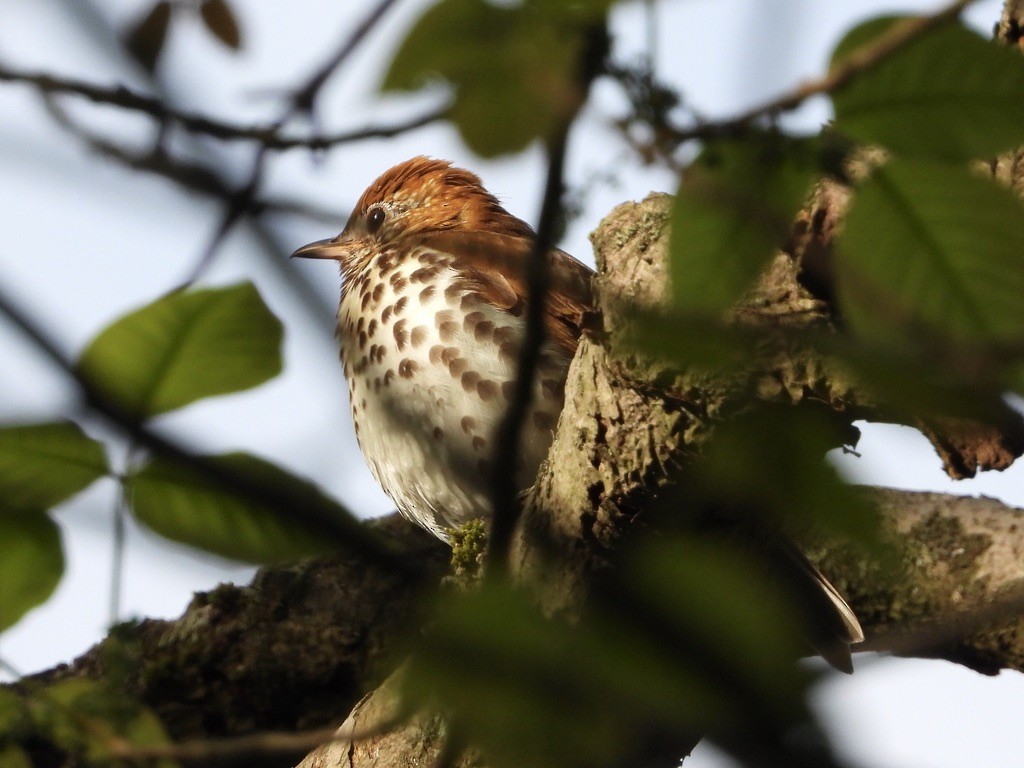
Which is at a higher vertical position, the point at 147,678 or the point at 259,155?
the point at 147,678

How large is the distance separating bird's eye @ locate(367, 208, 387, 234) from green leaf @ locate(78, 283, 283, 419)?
4.10 meters

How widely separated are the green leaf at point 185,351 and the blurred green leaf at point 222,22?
0.61 meters

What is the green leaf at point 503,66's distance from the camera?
71 centimetres

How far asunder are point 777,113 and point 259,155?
46 cm

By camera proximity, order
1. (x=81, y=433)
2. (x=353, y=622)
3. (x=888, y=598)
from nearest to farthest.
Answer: (x=81, y=433), (x=888, y=598), (x=353, y=622)

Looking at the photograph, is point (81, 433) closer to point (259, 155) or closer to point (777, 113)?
point (259, 155)

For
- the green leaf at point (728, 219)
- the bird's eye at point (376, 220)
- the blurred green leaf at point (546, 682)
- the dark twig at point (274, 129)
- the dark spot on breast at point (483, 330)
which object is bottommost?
the blurred green leaf at point (546, 682)

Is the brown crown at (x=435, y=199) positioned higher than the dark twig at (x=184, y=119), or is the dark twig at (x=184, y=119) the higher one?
the brown crown at (x=435, y=199)

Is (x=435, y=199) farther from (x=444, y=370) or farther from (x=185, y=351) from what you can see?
(x=185, y=351)

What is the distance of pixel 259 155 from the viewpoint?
3.34 ft

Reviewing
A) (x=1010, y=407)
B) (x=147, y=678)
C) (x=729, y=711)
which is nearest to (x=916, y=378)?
(x=1010, y=407)

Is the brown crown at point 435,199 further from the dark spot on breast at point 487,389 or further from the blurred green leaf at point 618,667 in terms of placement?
the blurred green leaf at point 618,667

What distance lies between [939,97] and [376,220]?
14.4 ft

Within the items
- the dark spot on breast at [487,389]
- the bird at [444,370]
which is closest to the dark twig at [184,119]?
the bird at [444,370]
